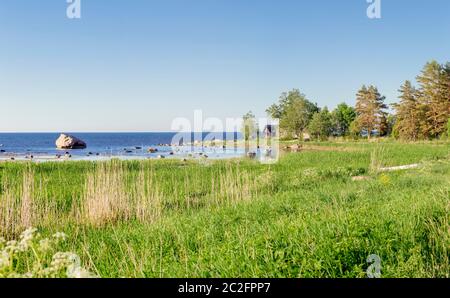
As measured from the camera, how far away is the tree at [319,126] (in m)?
34.5

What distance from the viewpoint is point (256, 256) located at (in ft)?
9.92

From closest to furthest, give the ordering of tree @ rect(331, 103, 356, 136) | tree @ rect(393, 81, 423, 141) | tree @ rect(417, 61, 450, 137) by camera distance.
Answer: tree @ rect(417, 61, 450, 137)
tree @ rect(393, 81, 423, 141)
tree @ rect(331, 103, 356, 136)

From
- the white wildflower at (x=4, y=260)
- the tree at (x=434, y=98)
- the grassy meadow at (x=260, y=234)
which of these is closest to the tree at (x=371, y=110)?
the tree at (x=434, y=98)

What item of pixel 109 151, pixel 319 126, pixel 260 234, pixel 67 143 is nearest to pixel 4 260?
pixel 260 234

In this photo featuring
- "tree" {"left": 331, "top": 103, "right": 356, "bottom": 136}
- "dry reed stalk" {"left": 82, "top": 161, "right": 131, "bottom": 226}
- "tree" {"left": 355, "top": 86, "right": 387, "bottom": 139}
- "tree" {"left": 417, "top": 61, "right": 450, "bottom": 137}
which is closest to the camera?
"dry reed stalk" {"left": 82, "top": 161, "right": 131, "bottom": 226}

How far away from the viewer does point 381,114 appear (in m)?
34.1

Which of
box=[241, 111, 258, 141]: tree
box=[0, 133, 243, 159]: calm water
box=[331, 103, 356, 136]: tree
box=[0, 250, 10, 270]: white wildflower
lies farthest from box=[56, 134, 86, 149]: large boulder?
box=[0, 250, 10, 270]: white wildflower

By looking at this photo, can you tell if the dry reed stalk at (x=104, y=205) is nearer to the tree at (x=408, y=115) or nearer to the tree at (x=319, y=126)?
the tree at (x=408, y=115)

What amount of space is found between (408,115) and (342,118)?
16098 mm

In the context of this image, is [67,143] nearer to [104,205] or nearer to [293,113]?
[293,113]

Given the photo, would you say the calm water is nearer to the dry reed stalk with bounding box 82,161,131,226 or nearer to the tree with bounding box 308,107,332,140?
the dry reed stalk with bounding box 82,161,131,226

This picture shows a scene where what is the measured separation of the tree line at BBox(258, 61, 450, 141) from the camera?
2471cm
